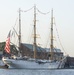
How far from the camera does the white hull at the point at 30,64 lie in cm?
12419

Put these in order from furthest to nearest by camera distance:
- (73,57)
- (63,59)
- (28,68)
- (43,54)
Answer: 1. (73,57)
2. (43,54)
3. (63,59)
4. (28,68)

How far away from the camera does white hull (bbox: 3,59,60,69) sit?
12419 centimetres

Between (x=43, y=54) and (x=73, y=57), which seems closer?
(x=43, y=54)

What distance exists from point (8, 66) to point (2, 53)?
50408mm

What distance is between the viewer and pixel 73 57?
564 ft

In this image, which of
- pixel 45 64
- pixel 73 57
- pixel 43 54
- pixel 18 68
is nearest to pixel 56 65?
pixel 45 64

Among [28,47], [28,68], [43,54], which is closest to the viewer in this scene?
[28,68]

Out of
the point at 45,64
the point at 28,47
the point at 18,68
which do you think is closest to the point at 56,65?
the point at 45,64

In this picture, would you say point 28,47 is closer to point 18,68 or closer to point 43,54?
point 43,54

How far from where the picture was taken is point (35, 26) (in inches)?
4983

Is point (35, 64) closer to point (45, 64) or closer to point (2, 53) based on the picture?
point (45, 64)

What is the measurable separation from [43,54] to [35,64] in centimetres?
2710

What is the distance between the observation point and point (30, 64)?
4906 inches

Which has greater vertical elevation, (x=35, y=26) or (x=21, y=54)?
(x=35, y=26)
